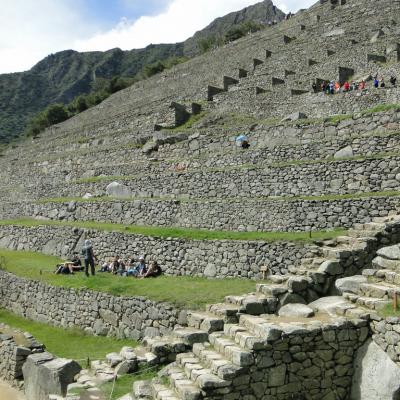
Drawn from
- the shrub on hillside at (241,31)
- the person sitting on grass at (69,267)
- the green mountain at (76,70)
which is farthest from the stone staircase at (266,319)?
the green mountain at (76,70)

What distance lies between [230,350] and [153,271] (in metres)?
8.42

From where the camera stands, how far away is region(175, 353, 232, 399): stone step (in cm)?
708

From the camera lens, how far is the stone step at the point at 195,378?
A: 7.08 meters

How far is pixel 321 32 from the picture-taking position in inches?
1415

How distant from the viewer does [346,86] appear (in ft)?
73.2

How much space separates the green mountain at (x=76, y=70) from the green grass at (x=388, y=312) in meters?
93.3

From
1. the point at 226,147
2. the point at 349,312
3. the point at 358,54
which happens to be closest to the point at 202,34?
the point at 358,54

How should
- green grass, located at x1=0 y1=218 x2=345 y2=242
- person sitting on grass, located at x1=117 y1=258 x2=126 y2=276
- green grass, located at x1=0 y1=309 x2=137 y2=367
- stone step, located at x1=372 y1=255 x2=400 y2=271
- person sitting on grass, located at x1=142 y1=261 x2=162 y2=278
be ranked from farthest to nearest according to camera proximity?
person sitting on grass, located at x1=117 y1=258 x2=126 y2=276 → person sitting on grass, located at x1=142 y1=261 x2=162 y2=278 → green grass, located at x1=0 y1=218 x2=345 y2=242 → green grass, located at x1=0 y1=309 x2=137 y2=367 → stone step, located at x1=372 y1=255 x2=400 y2=271

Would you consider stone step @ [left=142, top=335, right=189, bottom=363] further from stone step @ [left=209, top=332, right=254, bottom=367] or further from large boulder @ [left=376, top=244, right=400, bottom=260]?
large boulder @ [left=376, top=244, right=400, bottom=260]

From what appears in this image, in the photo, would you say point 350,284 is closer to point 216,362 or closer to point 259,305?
point 259,305

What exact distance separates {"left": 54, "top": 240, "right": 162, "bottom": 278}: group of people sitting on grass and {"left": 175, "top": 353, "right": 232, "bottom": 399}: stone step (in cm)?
772

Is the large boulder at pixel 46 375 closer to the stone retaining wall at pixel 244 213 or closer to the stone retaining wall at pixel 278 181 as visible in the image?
the stone retaining wall at pixel 244 213

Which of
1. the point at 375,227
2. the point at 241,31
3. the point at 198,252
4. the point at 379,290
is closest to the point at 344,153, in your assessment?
the point at 375,227

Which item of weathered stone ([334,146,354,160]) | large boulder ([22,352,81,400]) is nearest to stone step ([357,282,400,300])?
large boulder ([22,352,81,400])
